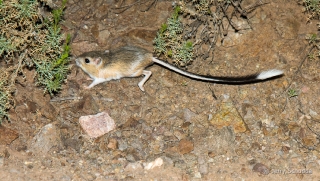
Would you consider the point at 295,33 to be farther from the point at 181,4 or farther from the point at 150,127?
the point at 150,127

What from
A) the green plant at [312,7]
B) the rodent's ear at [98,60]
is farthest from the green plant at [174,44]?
the green plant at [312,7]

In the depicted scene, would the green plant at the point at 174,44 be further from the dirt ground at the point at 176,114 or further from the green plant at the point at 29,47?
the green plant at the point at 29,47

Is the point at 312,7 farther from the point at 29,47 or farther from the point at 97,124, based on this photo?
the point at 29,47

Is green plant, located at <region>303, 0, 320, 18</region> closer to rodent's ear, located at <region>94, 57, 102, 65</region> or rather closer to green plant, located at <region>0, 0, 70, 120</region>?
rodent's ear, located at <region>94, 57, 102, 65</region>

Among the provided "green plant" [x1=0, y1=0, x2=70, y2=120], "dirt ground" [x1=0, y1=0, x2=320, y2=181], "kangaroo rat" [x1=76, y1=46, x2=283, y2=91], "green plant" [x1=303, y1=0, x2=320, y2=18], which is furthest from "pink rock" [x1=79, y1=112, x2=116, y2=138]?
"green plant" [x1=303, y1=0, x2=320, y2=18]

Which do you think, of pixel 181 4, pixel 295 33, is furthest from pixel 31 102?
pixel 295 33

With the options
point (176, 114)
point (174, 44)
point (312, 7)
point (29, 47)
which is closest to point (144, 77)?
point (174, 44)
